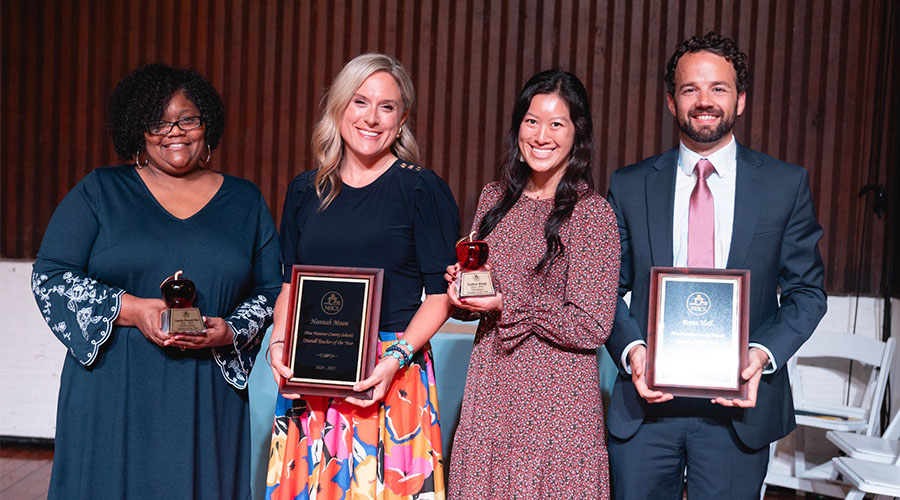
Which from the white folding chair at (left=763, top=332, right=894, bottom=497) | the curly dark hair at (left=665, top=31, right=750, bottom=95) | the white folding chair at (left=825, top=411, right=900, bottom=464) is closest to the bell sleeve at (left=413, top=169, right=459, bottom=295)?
the curly dark hair at (left=665, top=31, right=750, bottom=95)

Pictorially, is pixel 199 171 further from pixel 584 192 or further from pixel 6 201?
pixel 6 201

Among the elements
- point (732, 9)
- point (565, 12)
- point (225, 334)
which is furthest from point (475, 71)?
point (225, 334)

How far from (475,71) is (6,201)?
309 centimetres

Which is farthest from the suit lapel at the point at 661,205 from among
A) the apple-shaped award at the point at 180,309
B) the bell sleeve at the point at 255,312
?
the apple-shaped award at the point at 180,309

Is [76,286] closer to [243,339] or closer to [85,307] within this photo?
[85,307]

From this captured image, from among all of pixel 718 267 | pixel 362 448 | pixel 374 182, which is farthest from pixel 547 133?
pixel 362 448

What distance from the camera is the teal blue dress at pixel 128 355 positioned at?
6.57ft

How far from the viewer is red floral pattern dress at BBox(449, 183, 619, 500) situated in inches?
73.4

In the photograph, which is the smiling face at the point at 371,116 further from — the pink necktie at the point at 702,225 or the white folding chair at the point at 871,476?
the white folding chair at the point at 871,476

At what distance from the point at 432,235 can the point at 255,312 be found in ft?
1.89

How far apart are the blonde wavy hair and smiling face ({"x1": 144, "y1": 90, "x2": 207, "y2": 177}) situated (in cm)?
36

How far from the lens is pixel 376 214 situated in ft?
6.47

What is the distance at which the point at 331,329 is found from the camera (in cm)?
186

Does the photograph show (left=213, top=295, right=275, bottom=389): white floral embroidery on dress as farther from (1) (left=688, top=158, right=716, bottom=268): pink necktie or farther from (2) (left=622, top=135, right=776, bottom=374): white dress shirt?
(1) (left=688, top=158, right=716, bottom=268): pink necktie
